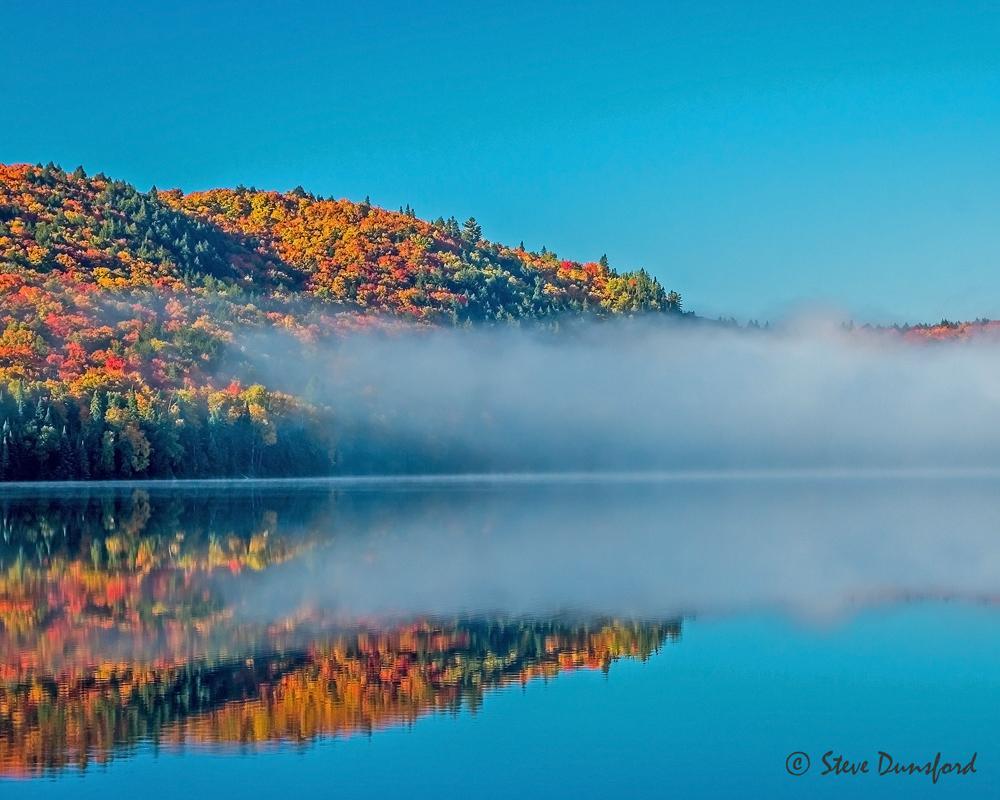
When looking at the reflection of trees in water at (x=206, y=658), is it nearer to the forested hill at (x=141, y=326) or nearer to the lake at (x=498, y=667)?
the lake at (x=498, y=667)

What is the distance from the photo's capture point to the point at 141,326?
445ft

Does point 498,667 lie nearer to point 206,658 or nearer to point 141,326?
point 206,658

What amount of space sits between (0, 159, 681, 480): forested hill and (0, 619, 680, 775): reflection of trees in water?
3127 inches

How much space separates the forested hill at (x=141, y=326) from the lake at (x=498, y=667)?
55.8 meters

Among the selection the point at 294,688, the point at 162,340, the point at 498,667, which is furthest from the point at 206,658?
the point at 162,340

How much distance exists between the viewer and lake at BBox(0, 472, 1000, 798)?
715 inches

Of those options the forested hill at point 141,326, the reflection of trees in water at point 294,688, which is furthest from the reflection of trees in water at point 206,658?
the forested hill at point 141,326

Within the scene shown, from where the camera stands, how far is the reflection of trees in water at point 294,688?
19.3 m

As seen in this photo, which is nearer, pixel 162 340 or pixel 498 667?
pixel 498 667

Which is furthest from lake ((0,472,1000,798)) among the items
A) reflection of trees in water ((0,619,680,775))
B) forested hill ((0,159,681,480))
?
forested hill ((0,159,681,480))

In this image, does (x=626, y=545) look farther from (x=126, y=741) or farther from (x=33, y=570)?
(x=126, y=741)

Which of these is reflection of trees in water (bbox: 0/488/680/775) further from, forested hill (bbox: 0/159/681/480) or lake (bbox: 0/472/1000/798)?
forested hill (bbox: 0/159/681/480)

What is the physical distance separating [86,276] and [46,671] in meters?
138

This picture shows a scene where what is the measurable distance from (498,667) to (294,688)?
4.40m
